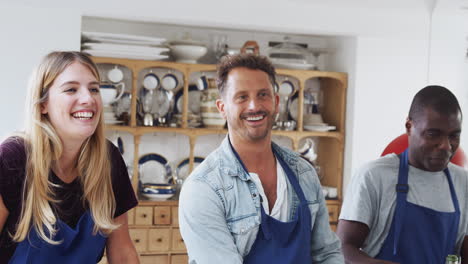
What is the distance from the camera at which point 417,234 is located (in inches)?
75.8

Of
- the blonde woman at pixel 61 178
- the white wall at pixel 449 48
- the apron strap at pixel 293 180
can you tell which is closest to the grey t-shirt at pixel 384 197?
the apron strap at pixel 293 180

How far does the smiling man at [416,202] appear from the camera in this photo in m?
1.92

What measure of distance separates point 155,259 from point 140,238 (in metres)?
0.20

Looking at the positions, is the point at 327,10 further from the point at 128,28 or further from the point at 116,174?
the point at 116,174

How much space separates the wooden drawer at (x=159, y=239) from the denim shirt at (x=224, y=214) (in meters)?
2.60

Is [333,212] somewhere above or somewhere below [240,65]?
below

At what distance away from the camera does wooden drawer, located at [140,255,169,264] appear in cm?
418

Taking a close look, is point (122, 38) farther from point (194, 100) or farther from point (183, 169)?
point (183, 169)

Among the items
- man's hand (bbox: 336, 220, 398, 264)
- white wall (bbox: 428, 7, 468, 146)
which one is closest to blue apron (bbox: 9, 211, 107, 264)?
man's hand (bbox: 336, 220, 398, 264)

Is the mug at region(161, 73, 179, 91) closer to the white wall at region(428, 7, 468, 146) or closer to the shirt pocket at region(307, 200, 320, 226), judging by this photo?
the white wall at region(428, 7, 468, 146)

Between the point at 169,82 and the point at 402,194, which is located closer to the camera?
the point at 402,194

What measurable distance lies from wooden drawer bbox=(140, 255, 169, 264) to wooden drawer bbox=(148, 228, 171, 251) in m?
0.06

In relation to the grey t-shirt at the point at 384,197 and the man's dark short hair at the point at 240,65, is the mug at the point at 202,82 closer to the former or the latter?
the grey t-shirt at the point at 384,197

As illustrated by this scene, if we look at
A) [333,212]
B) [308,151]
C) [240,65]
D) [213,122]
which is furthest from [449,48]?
[240,65]
